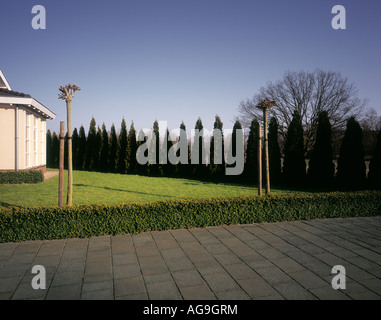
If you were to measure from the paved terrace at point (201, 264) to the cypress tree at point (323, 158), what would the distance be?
23.2ft

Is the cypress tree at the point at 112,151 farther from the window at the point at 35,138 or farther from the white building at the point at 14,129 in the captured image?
the white building at the point at 14,129

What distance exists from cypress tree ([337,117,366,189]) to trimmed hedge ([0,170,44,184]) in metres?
14.4

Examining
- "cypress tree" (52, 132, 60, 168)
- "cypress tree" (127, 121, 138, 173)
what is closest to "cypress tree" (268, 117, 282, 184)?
"cypress tree" (127, 121, 138, 173)

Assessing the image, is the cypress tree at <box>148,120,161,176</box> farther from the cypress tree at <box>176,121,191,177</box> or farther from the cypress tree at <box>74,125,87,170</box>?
the cypress tree at <box>74,125,87,170</box>

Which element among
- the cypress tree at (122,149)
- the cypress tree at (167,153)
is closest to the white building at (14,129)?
the cypress tree at (122,149)

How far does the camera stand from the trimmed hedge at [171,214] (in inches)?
205

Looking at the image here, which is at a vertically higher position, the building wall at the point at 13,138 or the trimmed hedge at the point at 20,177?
the building wall at the point at 13,138

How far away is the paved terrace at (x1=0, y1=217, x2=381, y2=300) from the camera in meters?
3.35

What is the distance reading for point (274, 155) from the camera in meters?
14.5

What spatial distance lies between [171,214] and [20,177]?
30.1 feet
